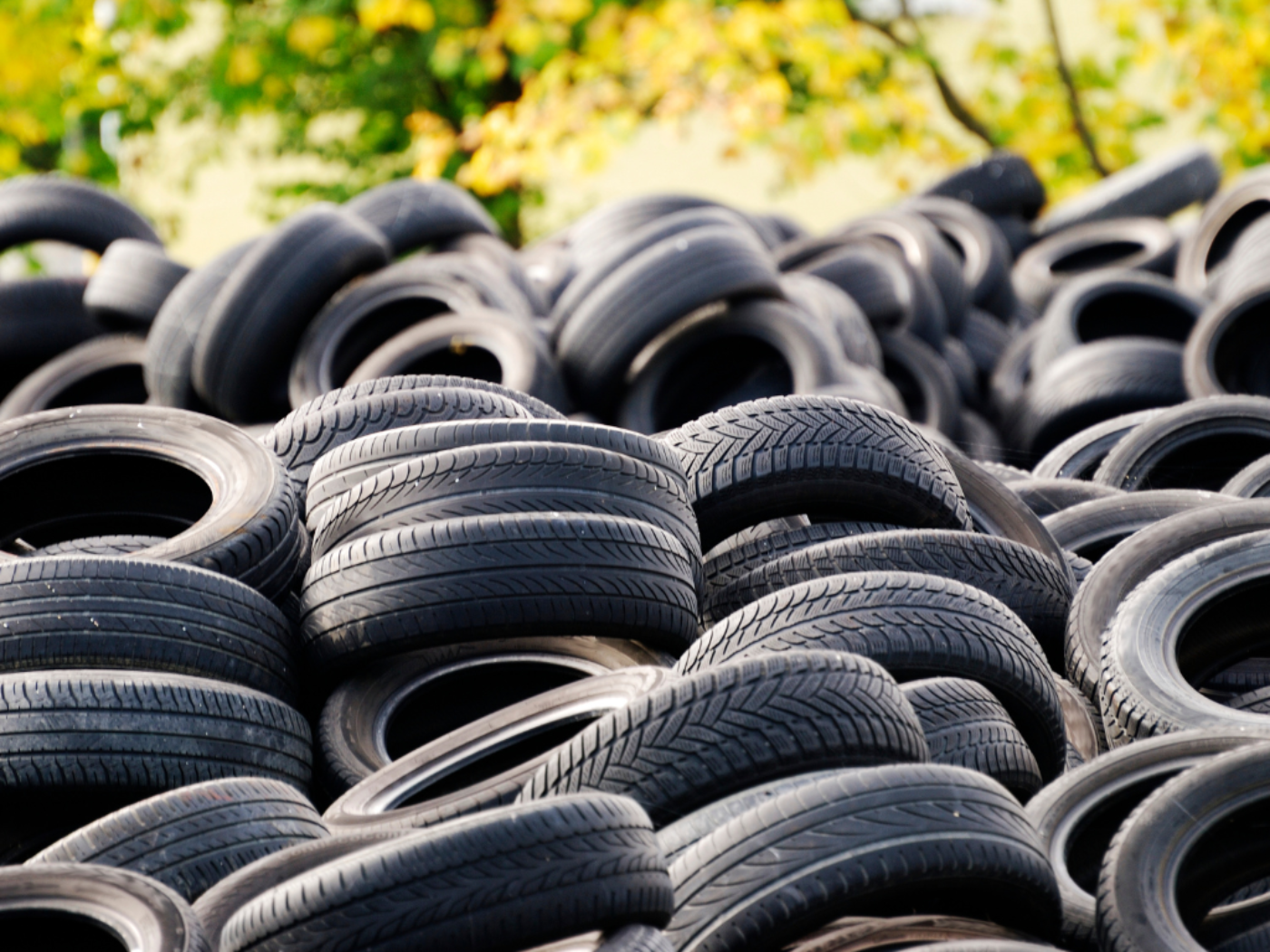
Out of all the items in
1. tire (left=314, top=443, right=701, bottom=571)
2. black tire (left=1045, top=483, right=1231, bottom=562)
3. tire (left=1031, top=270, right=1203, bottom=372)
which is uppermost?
tire (left=1031, top=270, right=1203, bottom=372)

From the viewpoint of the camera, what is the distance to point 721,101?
15125 millimetres

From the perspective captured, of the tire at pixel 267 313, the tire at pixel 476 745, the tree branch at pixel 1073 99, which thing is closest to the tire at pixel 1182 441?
the tire at pixel 476 745

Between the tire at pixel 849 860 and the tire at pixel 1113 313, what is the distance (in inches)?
246

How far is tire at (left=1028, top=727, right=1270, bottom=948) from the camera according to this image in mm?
3293

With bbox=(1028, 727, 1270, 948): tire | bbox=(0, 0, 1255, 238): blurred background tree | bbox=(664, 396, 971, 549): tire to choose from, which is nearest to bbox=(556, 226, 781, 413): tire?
bbox=(664, 396, 971, 549): tire

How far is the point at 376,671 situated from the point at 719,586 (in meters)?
1.02

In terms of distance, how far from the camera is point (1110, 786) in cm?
332

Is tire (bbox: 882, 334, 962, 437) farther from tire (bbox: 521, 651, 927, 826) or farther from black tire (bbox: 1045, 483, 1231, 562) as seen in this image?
tire (bbox: 521, 651, 927, 826)

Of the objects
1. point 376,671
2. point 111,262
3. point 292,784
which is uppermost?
point 111,262

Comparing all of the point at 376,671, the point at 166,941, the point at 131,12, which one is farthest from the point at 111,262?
the point at 131,12

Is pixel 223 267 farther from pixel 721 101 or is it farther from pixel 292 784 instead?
pixel 721 101

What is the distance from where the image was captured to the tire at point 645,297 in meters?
7.18

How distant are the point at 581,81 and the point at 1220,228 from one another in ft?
25.8

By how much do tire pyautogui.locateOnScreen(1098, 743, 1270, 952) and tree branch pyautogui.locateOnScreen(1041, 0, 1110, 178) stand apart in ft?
49.6
